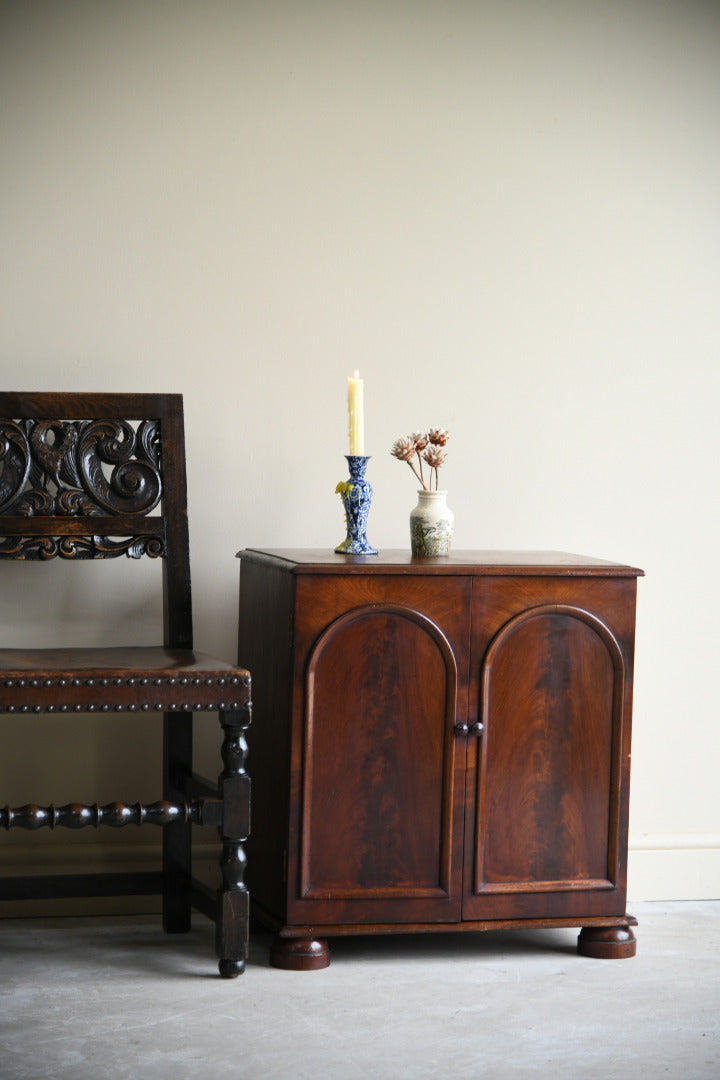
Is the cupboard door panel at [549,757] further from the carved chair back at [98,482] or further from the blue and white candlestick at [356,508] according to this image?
the carved chair back at [98,482]

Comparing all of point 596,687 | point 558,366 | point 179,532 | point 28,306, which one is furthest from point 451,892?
point 28,306

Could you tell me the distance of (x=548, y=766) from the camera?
237cm

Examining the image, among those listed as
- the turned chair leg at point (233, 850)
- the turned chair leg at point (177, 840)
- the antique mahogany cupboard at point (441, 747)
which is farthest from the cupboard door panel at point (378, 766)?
A: the turned chair leg at point (177, 840)

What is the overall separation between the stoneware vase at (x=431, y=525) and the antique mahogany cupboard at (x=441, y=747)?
87 mm

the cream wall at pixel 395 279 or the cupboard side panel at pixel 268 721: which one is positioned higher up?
the cream wall at pixel 395 279

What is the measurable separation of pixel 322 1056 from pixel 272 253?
1.64 meters

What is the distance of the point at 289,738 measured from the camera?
7.43ft

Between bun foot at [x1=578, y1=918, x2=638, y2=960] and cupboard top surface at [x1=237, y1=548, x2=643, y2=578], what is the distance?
0.71 m

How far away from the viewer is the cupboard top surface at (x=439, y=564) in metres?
2.25

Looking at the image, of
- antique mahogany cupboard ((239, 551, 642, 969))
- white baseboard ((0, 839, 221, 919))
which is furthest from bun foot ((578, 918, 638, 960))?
white baseboard ((0, 839, 221, 919))

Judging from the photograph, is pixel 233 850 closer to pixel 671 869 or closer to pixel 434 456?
pixel 434 456

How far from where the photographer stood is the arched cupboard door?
2342 millimetres

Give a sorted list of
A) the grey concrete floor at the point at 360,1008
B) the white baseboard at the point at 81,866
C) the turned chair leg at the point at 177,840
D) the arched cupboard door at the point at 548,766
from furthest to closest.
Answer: the white baseboard at the point at 81,866
the turned chair leg at the point at 177,840
the arched cupboard door at the point at 548,766
the grey concrete floor at the point at 360,1008

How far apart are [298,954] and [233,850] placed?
25 cm
